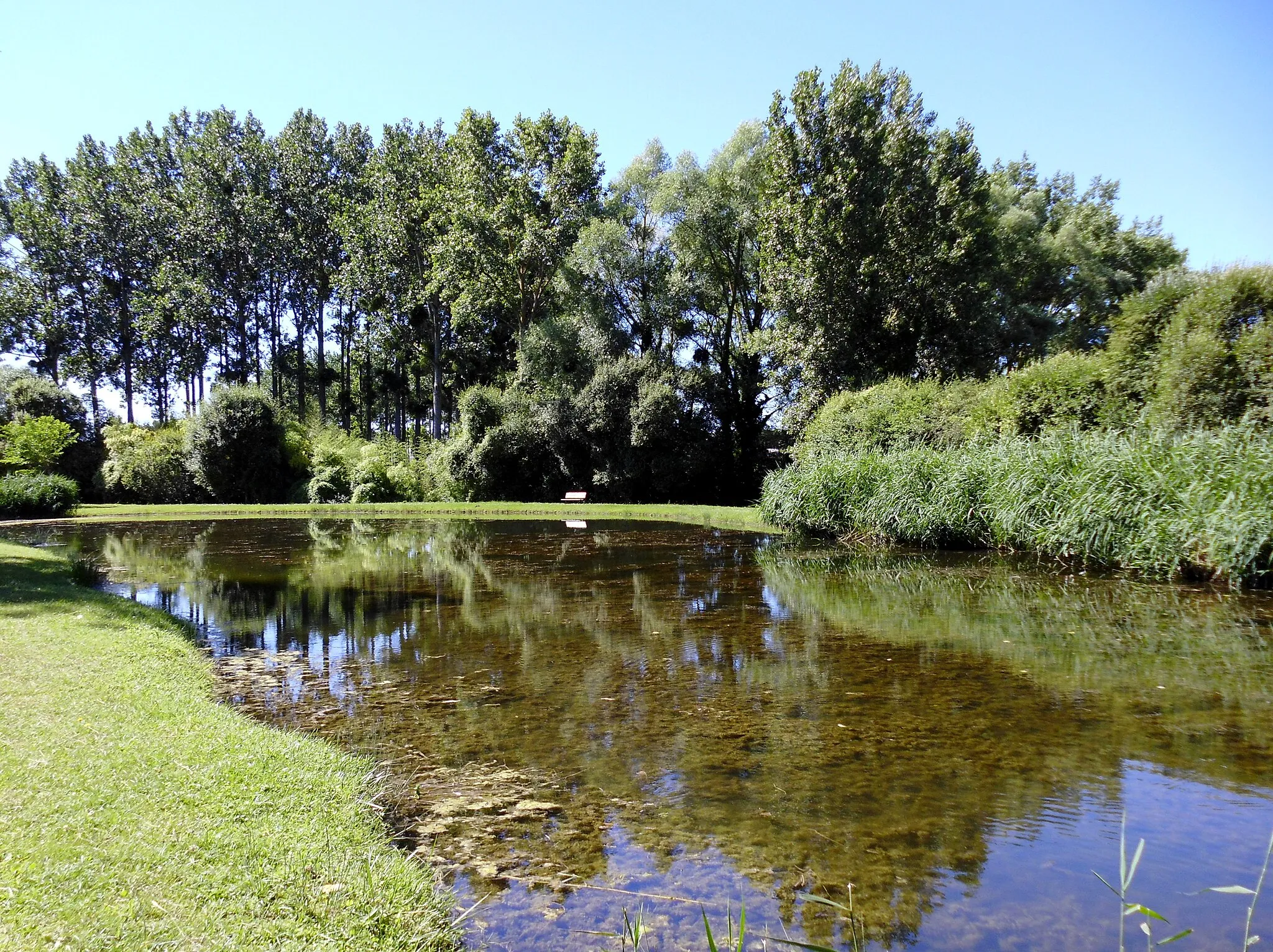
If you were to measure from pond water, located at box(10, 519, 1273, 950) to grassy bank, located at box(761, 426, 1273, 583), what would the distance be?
83 cm

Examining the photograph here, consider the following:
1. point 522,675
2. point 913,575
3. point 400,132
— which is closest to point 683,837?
point 522,675

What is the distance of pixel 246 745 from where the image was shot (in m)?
5.21

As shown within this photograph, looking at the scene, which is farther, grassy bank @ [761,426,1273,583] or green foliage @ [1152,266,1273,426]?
green foliage @ [1152,266,1273,426]

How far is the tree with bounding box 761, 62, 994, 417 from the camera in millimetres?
30188

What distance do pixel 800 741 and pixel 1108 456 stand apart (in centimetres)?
1065

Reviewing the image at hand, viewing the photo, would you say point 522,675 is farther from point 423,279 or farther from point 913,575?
point 423,279

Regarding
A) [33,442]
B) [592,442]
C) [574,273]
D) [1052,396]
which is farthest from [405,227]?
[1052,396]

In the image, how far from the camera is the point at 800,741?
20.1ft

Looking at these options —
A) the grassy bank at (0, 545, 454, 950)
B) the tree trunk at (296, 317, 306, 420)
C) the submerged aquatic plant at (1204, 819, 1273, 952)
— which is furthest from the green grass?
the submerged aquatic plant at (1204, 819, 1273, 952)

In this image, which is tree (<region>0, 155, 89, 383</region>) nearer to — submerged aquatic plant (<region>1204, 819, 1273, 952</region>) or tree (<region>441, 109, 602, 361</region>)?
tree (<region>441, 109, 602, 361</region>)

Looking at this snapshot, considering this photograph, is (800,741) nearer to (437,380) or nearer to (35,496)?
(35,496)

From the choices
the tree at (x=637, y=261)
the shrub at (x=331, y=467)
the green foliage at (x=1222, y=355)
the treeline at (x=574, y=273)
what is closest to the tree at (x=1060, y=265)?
the treeline at (x=574, y=273)

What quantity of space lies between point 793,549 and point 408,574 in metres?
8.69

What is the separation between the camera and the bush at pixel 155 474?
3684 centimetres
